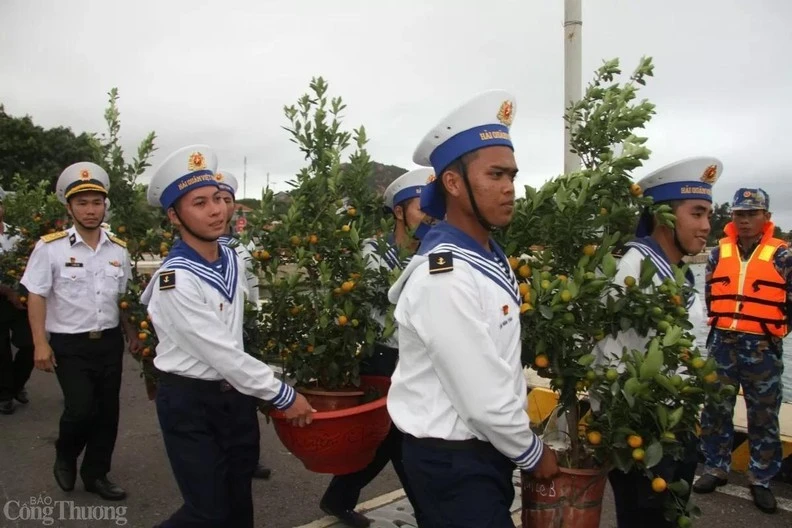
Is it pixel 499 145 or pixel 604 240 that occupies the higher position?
pixel 499 145

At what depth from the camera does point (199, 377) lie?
3.03 m

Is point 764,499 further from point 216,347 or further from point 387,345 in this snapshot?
point 216,347

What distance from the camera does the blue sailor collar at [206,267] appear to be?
3.06 meters

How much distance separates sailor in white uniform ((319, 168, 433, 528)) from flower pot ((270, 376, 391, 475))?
0.40 metres

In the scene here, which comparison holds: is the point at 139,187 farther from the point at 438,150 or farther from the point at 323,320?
the point at 438,150

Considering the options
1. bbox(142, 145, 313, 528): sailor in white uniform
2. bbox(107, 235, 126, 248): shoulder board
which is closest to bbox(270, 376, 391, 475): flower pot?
bbox(142, 145, 313, 528): sailor in white uniform

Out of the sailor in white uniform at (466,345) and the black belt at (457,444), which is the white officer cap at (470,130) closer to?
the sailor in white uniform at (466,345)

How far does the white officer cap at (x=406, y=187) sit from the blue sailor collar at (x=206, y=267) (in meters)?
1.15

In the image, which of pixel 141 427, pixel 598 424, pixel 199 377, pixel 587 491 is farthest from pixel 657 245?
pixel 141 427

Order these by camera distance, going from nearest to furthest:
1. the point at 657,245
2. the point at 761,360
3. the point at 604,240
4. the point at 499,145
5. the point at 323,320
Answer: the point at 499,145, the point at 604,240, the point at 657,245, the point at 323,320, the point at 761,360

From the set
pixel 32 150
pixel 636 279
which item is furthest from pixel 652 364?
pixel 32 150

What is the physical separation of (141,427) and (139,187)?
2.40 m

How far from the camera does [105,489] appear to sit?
4.42m

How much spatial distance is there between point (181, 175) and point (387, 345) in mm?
1436
